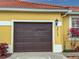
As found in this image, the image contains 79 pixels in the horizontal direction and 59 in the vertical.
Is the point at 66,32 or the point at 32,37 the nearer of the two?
the point at 32,37

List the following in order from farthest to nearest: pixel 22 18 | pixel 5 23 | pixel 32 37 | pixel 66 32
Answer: pixel 66 32 → pixel 32 37 → pixel 22 18 → pixel 5 23

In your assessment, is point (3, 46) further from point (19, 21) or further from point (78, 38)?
point (78, 38)

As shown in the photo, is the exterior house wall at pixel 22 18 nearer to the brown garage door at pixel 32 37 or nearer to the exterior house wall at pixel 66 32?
the brown garage door at pixel 32 37

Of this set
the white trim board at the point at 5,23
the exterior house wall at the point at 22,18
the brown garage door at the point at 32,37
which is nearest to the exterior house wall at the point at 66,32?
the exterior house wall at the point at 22,18

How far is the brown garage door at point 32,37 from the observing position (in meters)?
20.1

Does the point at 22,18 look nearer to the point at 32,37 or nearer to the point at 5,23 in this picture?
the point at 5,23

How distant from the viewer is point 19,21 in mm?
19938

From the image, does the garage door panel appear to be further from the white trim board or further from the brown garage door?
the white trim board

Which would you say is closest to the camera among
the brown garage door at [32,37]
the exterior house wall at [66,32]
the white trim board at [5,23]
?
the white trim board at [5,23]

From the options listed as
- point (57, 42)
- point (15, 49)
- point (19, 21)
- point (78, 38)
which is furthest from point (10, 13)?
point (78, 38)

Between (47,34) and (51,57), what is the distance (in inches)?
131

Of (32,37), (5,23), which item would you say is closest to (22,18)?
(5,23)

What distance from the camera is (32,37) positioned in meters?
20.2

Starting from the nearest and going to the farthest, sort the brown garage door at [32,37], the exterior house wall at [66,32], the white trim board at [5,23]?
the white trim board at [5,23], the brown garage door at [32,37], the exterior house wall at [66,32]
